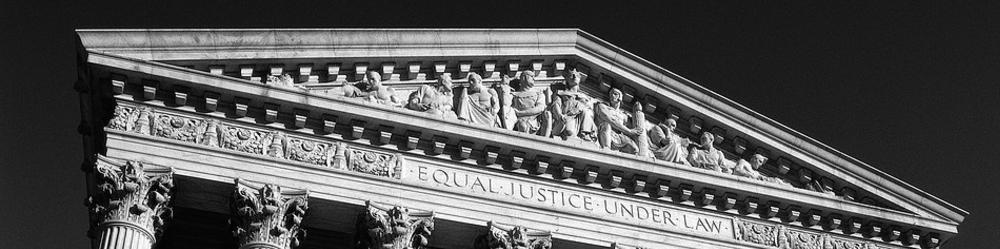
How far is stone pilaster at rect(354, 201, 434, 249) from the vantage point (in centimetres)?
2812

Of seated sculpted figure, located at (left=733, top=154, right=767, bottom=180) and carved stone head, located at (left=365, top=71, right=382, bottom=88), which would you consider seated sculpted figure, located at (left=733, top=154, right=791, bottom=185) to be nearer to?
seated sculpted figure, located at (left=733, top=154, right=767, bottom=180)

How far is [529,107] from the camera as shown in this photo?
32.0m

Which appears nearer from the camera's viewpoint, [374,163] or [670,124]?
[374,163]

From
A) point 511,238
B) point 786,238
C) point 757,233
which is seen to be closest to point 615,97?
point 757,233

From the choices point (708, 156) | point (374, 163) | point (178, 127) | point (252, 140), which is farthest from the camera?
point (708, 156)

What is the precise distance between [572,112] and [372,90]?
4.56 meters

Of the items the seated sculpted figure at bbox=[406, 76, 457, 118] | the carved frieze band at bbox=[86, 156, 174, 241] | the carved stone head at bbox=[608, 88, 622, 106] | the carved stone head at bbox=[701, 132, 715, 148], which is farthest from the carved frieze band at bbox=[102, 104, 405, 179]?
the carved stone head at bbox=[701, 132, 715, 148]

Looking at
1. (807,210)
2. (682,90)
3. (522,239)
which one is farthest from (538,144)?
(807,210)

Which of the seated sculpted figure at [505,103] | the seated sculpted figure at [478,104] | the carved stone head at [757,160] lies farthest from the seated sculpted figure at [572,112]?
the carved stone head at [757,160]

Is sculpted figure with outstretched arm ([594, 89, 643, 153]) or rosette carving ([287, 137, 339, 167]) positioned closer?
rosette carving ([287, 137, 339, 167])

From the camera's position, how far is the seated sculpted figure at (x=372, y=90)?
2995 centimetres

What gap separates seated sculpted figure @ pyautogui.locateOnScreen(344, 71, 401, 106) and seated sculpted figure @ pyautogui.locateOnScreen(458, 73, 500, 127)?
1.44 meters

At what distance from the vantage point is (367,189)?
28.7 m

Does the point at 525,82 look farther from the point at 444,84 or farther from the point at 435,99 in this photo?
the point at 435,99
